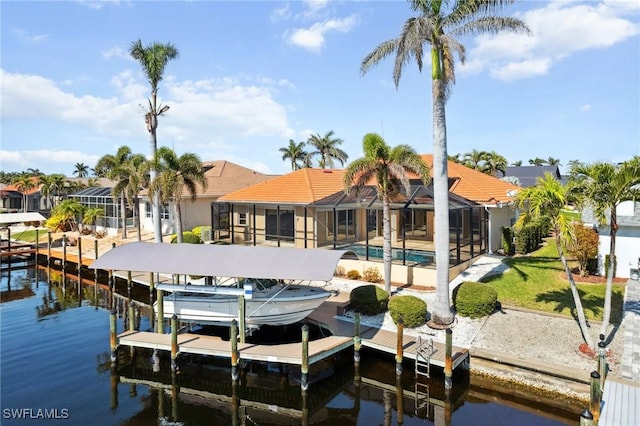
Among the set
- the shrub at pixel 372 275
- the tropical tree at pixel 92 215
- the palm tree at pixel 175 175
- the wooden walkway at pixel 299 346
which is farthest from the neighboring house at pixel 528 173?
the tropical tree at pixel 92 215

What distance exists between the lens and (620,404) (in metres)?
10.3

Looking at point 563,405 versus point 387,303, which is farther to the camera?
point 387,303

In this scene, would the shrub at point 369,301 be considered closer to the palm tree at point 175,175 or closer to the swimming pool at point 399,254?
the swimming pool at point 399,254

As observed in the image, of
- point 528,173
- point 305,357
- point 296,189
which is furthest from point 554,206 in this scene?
point 528,173

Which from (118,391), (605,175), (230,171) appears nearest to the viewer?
(605,175)

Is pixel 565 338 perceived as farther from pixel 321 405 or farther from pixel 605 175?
pixel 321 405

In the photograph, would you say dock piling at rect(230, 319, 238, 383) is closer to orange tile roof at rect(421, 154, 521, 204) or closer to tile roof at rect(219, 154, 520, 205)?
tile roof at rect(219, 154, 520, 205)

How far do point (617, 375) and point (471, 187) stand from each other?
16.1 meters

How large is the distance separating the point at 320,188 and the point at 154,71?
13767mm

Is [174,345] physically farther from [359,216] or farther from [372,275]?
[359,216]

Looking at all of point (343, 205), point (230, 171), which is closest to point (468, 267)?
point (343, 205)

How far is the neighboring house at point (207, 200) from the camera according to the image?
3541 centimetres

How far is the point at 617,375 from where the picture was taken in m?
11.6

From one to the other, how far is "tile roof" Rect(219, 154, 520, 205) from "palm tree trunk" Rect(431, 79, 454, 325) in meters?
10.2
